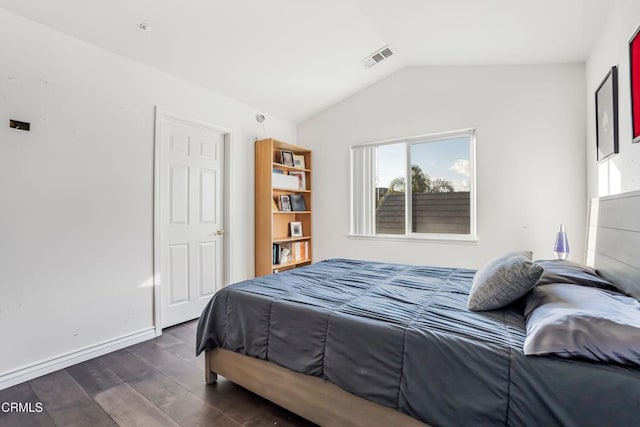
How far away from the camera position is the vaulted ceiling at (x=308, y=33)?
229cm

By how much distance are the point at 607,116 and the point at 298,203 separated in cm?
321

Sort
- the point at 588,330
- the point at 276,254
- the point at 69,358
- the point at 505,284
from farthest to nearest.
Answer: the point at 276,254 → the point at 69,358 → the point at 505,284 → the point at 588,330

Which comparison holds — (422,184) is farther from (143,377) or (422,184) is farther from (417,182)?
(143,377)

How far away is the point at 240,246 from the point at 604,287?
10.6 feet

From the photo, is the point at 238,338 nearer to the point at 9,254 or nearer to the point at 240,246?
the point at 9,254

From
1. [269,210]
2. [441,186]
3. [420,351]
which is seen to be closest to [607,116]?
[441,186]

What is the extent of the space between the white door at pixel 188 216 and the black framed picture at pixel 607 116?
344cm

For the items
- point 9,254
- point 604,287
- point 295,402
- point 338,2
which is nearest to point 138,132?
point 9,254

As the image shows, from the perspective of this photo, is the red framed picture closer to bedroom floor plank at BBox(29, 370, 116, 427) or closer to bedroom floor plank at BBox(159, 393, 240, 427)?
bedroom floor plank at BBox(159, 393, 240, 427)

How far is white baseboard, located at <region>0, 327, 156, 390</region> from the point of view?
6.89ft

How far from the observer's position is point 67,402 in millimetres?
1903

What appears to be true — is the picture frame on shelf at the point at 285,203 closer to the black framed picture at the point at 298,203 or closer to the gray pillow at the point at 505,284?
the black framed picture at the point at 298,203

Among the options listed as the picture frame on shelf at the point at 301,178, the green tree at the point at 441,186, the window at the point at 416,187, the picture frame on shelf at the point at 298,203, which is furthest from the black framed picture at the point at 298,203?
the green tree at the point at 441,186

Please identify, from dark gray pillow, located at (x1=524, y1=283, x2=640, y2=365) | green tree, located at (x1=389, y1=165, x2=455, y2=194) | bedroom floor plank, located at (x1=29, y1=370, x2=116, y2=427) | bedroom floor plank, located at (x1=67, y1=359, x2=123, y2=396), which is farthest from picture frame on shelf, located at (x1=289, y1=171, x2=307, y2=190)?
dark gray pillow, located at (x1=524, y1=283, x2=640, y2=365)
